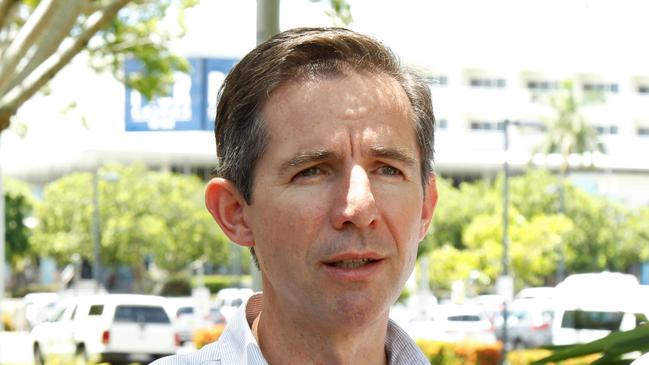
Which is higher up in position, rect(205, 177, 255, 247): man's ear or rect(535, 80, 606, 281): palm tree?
rect(205, 177, 255, 247): man's ear

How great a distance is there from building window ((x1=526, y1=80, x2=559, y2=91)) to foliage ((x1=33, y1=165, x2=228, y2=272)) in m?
24.5

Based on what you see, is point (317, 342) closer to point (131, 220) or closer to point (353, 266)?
point (353, 266)

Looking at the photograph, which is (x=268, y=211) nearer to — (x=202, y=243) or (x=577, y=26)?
(x=202, y=243)

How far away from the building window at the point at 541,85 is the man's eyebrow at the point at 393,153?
8331cm

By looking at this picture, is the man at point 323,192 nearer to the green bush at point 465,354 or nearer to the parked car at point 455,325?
the green bush at point 465,354

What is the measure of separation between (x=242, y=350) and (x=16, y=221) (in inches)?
2660

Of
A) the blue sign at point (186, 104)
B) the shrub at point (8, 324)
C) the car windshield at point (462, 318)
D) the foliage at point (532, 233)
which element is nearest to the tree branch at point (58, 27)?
the blue sign at point (186, 104)

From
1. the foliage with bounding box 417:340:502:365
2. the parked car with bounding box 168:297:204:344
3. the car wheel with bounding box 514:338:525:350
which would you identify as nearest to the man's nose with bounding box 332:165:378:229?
the foliage with bounding box 417:340:502:365

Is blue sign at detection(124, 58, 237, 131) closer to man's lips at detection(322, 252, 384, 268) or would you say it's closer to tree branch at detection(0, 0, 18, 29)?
tree branch at detection(0, 0, 18, 29)

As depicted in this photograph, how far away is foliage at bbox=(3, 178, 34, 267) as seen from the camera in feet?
222

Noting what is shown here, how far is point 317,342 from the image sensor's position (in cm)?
203

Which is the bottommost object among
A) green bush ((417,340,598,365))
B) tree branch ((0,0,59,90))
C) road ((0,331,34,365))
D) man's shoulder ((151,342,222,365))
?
road ((0,331,34,365))

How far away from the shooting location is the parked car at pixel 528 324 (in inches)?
1459

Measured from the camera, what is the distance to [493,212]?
6906cm
